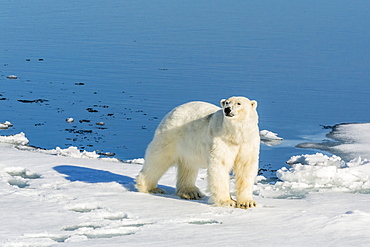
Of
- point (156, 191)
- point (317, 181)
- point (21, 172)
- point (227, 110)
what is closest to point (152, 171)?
point (156, 191)

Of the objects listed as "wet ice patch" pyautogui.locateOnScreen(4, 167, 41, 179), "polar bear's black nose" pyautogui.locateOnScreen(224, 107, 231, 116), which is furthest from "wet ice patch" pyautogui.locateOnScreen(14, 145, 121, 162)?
"polar bear's black nose" pyautogui.locateOnScreen(224, 107, 231, 116)

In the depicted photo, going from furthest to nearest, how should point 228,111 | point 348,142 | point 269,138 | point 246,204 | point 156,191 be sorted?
1. point 269,138
2. point 348,142
3. point 156,191
4. point 246,204
5. point 228,111

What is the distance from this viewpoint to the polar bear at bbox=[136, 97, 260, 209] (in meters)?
6.96

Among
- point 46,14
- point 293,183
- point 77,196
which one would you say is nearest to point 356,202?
point 293,183

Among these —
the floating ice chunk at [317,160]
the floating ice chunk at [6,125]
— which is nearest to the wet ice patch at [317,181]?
the floating ice chunk at [317,160]

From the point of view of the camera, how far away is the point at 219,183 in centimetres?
710

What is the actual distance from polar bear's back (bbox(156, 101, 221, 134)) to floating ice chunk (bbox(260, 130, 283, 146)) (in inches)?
223

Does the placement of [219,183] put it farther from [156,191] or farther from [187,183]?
[156,191]

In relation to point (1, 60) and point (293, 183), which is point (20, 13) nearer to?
point (1, 60)

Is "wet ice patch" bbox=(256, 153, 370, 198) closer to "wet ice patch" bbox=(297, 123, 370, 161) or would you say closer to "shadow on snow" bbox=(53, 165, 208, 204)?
"shadow on snow" bbox=(53, 165, 208, 204)

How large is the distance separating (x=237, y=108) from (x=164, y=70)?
13.4 meters

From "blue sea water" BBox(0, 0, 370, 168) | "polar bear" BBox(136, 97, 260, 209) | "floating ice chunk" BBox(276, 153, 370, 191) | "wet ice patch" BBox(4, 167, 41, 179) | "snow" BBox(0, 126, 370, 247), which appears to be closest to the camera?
"snow" BBox(0, 126, 370, 247)

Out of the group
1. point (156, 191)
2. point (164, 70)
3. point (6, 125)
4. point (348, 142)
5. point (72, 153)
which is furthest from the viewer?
point (164, 70)

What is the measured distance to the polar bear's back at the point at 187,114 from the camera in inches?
300
